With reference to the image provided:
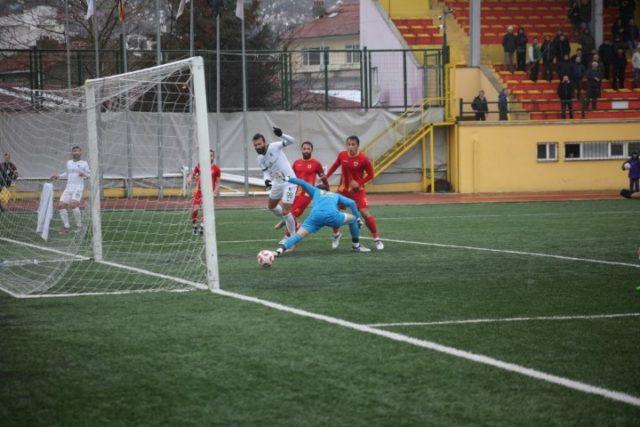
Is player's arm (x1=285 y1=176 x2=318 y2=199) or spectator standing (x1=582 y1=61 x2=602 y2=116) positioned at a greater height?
spectator standing (x1=582 y1=61 x2=602 y2=116)

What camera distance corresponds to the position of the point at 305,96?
1786 inches

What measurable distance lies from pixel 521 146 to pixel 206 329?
2972cm

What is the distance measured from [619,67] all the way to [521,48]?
151 inches

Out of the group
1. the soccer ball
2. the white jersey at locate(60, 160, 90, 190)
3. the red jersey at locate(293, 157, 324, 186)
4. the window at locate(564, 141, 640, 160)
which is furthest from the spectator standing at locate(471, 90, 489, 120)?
the soccer ball

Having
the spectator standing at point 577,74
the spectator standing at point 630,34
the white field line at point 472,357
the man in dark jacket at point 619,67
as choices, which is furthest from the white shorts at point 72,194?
the spectator standing at point 630,34

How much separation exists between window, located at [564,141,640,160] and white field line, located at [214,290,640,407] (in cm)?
2914

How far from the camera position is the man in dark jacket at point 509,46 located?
131 feet

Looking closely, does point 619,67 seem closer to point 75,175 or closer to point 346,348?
point 75,175

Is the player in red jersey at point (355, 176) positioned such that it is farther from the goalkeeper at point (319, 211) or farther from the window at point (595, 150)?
the window at point (595, 150)

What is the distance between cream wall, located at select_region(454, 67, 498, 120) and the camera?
3900 centimetres

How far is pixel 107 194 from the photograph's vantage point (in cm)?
3152

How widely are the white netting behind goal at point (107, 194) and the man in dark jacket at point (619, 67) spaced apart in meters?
16.8

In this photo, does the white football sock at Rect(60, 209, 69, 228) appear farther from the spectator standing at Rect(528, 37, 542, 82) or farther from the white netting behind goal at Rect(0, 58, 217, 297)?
the spectator standing at Rect(528, 37, 542, 82)

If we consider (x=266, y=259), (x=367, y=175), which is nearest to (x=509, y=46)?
(x=367, y=175)
